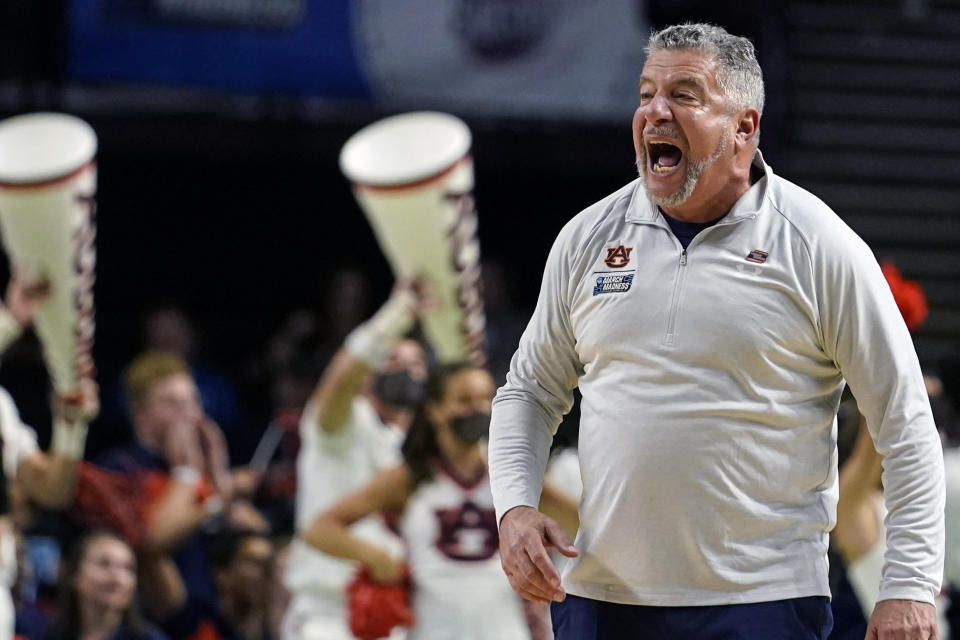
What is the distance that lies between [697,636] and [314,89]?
19.1 feet

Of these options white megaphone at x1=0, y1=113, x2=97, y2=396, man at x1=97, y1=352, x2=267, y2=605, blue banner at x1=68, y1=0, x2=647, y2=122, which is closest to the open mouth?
white megaphone at x1=0, y1=113, x2=97, y2=396

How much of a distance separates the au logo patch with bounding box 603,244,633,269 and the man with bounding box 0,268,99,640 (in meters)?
2.77

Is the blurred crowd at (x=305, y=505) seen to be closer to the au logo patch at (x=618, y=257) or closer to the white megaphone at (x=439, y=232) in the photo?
the white megaphone at (x=439, y=232)

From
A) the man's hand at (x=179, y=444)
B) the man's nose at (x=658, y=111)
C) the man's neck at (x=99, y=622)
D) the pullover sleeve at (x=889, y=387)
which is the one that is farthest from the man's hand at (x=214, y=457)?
the pullover sleeve at (x=889, y=387)

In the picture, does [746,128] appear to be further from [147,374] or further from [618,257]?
[147,374]

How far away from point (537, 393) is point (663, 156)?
492 millimetres

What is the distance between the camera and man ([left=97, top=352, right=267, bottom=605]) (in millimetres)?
6891

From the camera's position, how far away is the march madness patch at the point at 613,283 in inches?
117

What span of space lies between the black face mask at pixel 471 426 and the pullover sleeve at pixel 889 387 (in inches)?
115

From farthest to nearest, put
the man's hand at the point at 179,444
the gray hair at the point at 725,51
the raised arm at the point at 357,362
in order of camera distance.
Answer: the man's hand at the point at 179,444
the raised arm at the point at 357,362
the gray hair at the point at 725,51

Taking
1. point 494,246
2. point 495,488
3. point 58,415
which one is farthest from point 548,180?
point 495,488

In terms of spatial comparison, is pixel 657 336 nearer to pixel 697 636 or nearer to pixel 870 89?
pixel 697 636

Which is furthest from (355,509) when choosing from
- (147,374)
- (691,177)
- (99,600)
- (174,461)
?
(691,177)

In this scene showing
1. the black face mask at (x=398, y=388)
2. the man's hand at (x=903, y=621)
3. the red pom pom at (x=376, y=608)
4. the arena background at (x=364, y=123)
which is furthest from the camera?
the arena background at (x=364, y=123)
